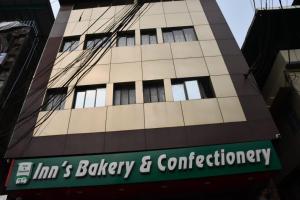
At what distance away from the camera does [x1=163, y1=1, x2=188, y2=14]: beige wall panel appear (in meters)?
16.0

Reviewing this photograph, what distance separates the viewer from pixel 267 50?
14672 millimetres

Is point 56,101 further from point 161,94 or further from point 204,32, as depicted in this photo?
point 204,32

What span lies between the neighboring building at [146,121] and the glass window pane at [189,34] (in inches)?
3.7

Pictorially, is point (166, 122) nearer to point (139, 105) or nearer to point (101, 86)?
point (139, 105)

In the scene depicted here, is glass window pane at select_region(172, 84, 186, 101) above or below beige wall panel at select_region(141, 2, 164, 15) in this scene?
below

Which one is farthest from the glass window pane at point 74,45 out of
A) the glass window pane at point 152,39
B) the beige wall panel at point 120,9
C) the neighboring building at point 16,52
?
the glass window pane at point 152,39

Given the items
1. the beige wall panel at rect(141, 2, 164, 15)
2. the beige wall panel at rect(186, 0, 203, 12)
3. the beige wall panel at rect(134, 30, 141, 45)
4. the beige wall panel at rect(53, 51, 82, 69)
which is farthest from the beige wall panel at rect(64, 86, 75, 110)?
the beige wall panel at rect(186, 0, 203, 12)

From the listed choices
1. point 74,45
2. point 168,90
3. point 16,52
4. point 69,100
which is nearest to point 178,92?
point 168,90

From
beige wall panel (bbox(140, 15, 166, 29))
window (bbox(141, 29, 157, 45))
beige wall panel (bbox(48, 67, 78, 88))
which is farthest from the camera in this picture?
beige wall panel (bbox(140, 15, 166, 29))

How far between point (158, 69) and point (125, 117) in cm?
313

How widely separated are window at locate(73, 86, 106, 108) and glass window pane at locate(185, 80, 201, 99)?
388cm

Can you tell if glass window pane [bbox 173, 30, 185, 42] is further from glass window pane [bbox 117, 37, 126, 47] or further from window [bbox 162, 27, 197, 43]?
glass window pane [bbox 117, 37, 126, 47]

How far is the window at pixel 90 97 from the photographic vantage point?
11.6 meters

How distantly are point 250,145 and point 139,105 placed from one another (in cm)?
470
